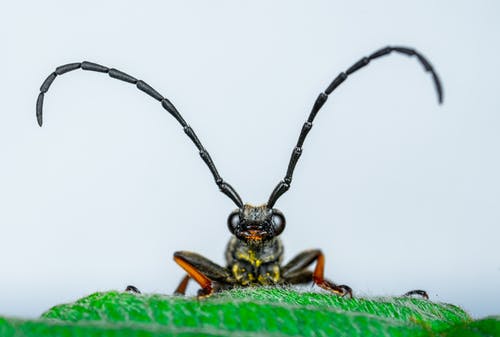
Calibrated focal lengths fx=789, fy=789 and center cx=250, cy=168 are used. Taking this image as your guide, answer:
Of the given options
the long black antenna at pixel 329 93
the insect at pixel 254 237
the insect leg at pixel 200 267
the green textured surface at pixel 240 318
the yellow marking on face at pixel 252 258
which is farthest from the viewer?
the yellow marking on face at pixel 252 258

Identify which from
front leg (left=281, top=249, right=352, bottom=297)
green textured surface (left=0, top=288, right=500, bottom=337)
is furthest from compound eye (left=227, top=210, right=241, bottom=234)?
green textured surface (left=0, top=288, right=500, bottom=337)

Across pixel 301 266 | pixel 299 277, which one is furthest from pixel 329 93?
pixel 299 277

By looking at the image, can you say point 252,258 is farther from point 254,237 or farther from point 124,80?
point 124,80

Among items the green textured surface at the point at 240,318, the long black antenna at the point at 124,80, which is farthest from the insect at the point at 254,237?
the green textured surface at the point at 240,318

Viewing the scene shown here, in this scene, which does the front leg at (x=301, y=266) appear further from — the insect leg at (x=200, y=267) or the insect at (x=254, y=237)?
the insect leg at (x=200, y=267)

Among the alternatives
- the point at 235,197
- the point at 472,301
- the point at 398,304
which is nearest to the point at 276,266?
the point at 235,197

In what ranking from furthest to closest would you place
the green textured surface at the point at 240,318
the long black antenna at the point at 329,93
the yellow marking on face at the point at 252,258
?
the yellow marking on face at the point at 252,258, the long black antenna at the point at 329,93, the green textured surface at the point at 240,318

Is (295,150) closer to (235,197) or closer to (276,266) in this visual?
(235,197)
